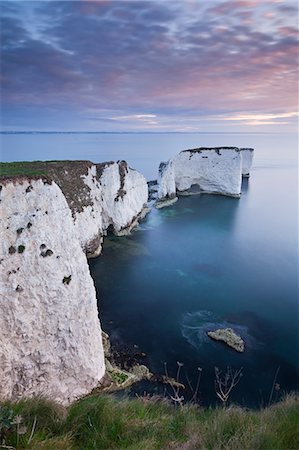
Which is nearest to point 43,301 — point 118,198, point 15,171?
point 15,171

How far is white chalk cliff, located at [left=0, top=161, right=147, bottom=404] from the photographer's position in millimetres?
10531

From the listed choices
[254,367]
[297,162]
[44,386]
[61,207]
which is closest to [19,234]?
[61,207]

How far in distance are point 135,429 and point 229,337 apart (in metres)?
11.1

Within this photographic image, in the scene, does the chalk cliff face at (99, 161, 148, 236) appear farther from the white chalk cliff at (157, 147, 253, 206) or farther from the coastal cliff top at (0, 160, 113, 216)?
the white chalk cliff at (157, 147, 253, 206)

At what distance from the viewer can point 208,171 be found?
47438 mm

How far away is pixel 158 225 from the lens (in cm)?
3347

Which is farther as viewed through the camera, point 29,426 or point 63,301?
point 63,301

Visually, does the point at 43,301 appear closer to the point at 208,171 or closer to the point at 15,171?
the point at 15,171

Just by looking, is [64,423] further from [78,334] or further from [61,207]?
[61,207]

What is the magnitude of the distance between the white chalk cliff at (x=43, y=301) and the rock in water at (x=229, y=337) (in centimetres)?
562

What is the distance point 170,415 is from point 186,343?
9.39 meters

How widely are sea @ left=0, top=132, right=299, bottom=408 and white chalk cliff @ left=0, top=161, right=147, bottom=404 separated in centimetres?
270

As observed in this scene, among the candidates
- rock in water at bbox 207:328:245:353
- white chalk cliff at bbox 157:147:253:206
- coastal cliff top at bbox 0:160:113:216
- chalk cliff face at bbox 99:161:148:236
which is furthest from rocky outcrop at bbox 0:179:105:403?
white chalk cliff at bbox 157:147:253:206

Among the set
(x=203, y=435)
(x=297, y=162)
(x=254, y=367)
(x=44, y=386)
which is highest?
(x=297, y=162)
